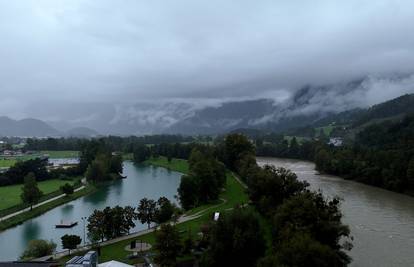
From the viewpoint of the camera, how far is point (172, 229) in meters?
31.8

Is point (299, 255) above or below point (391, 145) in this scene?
below

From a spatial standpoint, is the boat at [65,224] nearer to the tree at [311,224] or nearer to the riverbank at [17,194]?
the riverbank at [17,194]

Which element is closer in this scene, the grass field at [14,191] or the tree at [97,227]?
the tree at [97,227]

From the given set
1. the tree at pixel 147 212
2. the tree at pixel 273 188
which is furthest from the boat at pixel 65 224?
the tree at pixel 273 188

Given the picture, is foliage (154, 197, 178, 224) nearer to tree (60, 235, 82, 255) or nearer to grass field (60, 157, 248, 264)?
grass field (60, 157, 248, 264)

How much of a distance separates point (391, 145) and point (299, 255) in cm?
7083

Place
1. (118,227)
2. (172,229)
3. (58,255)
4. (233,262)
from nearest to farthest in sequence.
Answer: (233,262), (172,229), (58,255), (118,227)

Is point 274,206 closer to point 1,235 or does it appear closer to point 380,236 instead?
point 380,236

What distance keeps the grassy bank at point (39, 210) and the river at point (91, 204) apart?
0.62 meters

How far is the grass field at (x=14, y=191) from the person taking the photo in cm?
6178

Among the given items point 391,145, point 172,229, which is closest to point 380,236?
point 172,229

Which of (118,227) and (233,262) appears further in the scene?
(118,227)

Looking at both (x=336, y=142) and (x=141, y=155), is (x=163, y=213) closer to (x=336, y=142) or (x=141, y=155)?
(x=141, y=155)

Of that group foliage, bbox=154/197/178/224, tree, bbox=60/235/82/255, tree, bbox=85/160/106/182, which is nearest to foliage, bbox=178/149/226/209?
foliage, bbox=154/197/178/224
